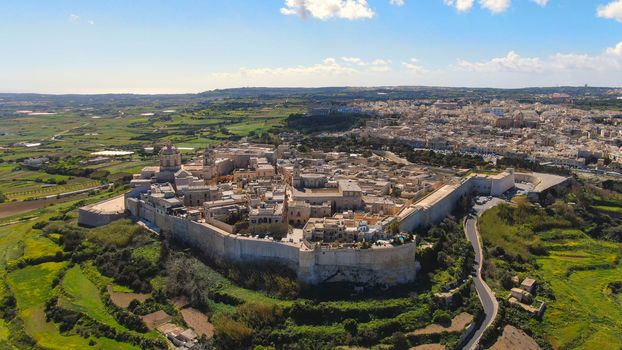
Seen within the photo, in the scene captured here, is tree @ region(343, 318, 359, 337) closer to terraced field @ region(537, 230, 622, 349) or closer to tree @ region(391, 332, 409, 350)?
tree @ region(391, 332, 409, 350)

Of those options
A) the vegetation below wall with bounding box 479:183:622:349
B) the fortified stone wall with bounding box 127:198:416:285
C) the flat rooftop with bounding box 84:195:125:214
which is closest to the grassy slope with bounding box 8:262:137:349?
the flat rooftop with bounding box 84:195:125:214

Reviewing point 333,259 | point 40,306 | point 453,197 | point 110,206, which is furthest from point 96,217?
point 453,197

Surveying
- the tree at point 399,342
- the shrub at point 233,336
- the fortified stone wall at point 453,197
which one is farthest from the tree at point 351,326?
the fortified stone wall at point 453,197

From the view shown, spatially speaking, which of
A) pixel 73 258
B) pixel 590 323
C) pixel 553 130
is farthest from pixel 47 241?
pixel 553 130

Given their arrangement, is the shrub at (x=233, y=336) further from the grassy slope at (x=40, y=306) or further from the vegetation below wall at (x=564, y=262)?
the vegetation below wall at (x=564, y=262)

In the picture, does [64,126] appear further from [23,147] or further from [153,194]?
[153,194]
